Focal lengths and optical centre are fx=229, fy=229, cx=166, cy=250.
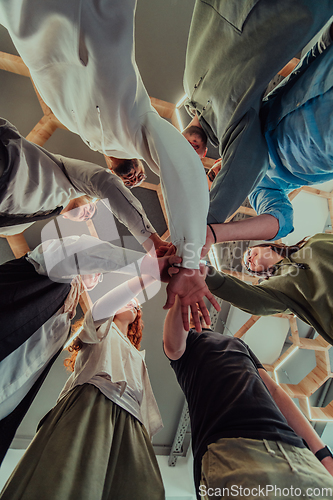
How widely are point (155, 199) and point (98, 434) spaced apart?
6.12ft

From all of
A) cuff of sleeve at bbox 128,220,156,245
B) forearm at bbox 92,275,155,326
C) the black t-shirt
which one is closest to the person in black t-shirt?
the black t-shirt

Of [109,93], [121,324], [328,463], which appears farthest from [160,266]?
[328,463]

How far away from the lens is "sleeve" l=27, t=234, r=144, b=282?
942mm

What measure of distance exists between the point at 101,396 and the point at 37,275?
0.63m

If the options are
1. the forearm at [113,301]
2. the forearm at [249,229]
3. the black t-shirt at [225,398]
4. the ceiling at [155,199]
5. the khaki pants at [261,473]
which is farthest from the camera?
the ceiling at [155,199]

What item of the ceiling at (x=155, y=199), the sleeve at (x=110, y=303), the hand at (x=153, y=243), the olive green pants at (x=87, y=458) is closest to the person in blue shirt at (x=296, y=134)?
the hand at (x=153, y=243)

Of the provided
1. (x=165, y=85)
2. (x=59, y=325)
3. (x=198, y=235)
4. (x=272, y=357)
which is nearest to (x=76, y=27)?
(x=198, y=235)

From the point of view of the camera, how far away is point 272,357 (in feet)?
10.5

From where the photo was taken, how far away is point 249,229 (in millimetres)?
975

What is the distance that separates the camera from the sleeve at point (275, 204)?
106 cm

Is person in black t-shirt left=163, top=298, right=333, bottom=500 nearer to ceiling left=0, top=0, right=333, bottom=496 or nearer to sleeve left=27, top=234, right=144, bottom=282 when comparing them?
sleeve left=27, top=234, right=144, bottom=282

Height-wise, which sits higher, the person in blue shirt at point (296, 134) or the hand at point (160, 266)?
the person in blue shirt at point (296, 134)

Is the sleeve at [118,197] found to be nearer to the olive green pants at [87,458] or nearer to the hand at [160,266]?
the hand at [160,266]

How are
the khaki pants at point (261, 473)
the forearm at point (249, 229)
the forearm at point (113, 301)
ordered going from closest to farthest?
the khaki pants at point (261, 473), the forearm at point (249, 229), the forearm at point (113, 301)
